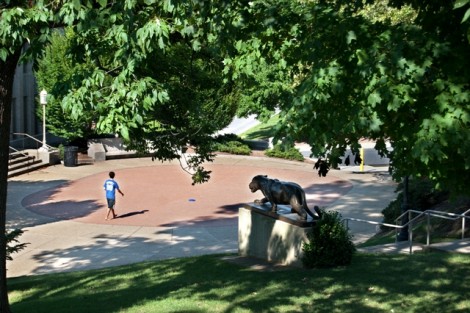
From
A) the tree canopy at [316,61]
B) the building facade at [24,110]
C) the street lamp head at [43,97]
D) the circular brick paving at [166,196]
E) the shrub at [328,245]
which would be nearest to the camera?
the tree canopy at [316,61]

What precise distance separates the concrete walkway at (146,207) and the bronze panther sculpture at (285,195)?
16.4 feet

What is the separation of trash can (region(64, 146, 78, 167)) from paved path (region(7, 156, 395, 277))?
409 millimetres

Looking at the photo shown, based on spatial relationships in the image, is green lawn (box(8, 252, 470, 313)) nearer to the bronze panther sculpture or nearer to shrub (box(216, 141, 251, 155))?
the bronze panther sculpture

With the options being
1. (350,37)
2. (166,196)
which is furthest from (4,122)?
(166,196)

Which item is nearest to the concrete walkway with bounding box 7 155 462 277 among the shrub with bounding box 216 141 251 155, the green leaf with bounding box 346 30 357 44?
the shrub with bounding box 216 141 251 155

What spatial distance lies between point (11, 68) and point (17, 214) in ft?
49.9

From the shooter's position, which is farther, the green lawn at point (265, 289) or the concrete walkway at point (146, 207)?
the concrete walkway at point (146, 207)

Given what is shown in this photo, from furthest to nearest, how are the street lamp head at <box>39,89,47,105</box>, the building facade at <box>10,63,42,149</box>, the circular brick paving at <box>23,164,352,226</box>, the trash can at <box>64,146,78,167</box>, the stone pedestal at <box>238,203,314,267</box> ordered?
the building facade at <box>10,63,42,149</box> < the trash can at <box>64,146,78,167</box> < the street lamp head at <box>39,89,47,105</box> < the circular brick paving at <box>23,164,352,226</box> < the stone pedestal at <box>238,203,314,267</box>

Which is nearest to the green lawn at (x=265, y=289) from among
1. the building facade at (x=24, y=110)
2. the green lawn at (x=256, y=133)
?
the building facade at (x=24, y=110)

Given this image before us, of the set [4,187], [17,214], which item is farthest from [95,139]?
[4,187]

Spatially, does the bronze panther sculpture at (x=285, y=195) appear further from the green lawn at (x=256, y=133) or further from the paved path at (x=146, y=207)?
the green lawn at (x=256, y=133)

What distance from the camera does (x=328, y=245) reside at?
1379cm

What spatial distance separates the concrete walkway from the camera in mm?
20312

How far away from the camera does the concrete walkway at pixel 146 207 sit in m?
20.3
